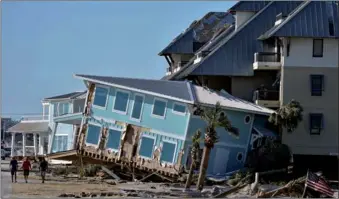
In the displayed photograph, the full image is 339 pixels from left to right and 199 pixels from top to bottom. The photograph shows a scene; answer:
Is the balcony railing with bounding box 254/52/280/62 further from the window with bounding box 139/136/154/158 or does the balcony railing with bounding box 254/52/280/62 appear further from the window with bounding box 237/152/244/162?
the window with bounding box 139/136/154/158

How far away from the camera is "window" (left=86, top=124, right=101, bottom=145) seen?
48.4m

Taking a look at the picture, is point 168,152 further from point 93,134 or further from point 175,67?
point 175,67

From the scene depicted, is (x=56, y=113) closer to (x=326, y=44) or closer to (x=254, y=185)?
(x=326, y=44)

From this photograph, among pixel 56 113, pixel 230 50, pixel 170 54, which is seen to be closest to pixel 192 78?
pixel 230 50

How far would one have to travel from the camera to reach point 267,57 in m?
52.7

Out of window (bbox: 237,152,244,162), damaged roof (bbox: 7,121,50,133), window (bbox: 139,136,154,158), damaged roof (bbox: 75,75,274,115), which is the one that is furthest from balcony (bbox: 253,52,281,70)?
damaged roof (bbox: 7,121,50,133)

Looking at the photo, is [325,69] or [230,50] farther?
[230,50]

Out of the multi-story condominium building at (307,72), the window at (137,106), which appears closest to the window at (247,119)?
the multi-story condominium building at (307,72)

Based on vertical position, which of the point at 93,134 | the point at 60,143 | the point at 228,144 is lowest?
the point at 60,143

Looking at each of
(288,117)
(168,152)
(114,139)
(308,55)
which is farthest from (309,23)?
(114,139)

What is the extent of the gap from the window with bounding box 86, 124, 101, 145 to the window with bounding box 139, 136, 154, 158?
3.09m

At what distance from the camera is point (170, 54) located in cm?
6856

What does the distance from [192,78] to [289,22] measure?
847 cm

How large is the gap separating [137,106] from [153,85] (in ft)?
6.50
